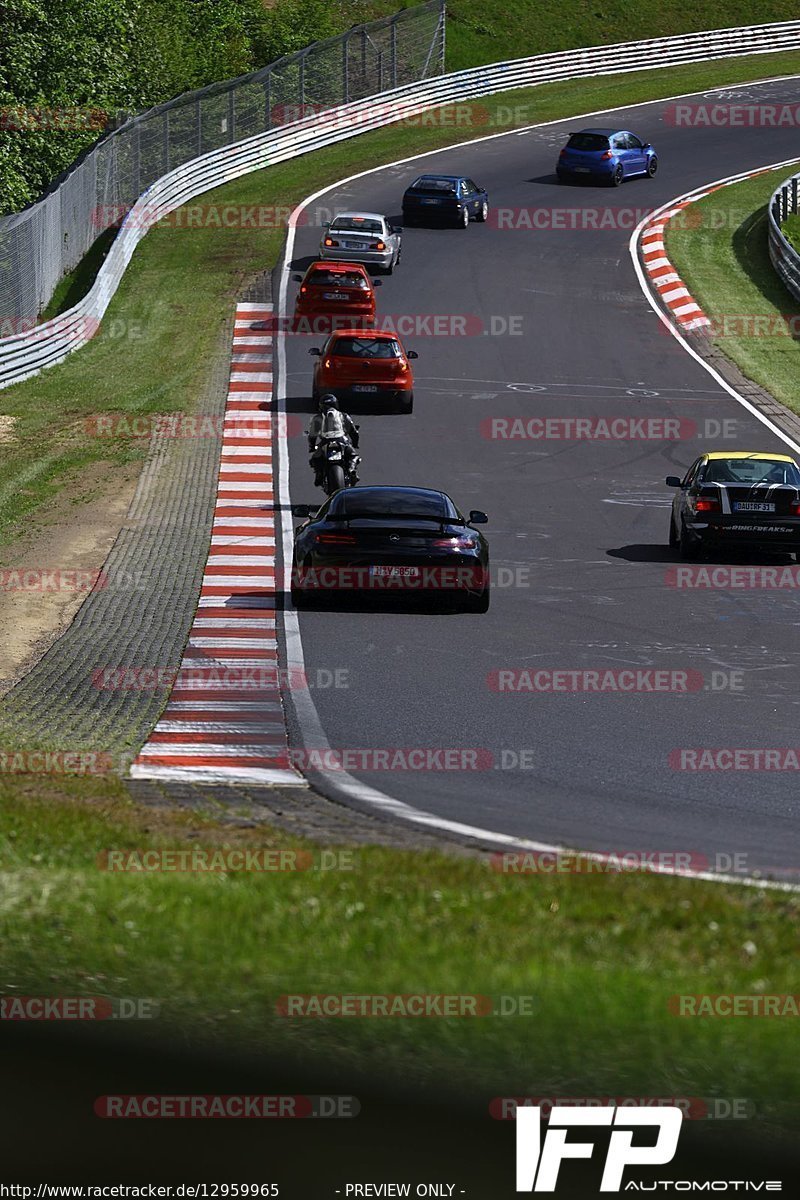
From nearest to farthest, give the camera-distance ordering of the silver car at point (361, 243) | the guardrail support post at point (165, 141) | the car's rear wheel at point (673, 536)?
the car's rear wheel at point (673, 536) → the silver car at point (361, 243) → the guardrail support post at point (165, 141)

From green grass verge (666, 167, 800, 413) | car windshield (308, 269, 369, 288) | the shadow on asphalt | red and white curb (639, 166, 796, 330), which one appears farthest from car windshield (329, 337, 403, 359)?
red and white curb (639, 166, 796, 330)

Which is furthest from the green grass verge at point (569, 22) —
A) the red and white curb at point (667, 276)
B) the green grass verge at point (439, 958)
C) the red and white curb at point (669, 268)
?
the green grass verge at point (439, 958)

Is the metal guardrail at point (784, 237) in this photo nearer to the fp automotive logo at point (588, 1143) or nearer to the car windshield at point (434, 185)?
the car windshield at point (434, 185)

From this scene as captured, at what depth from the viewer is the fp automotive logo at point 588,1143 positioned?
5.45 metres

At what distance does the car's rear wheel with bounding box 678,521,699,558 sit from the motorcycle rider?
14.8ft

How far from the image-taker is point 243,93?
57.0m

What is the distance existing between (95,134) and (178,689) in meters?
42.8

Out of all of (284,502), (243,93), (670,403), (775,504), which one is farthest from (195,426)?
(243,93)

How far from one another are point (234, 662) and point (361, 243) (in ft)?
93.4

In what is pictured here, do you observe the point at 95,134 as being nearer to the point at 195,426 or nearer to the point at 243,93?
the point at 243,93

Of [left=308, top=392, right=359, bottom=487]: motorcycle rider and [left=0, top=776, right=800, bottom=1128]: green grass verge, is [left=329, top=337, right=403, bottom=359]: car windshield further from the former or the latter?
[left=0, top=776, right=800, bottom=1128]: green grass verge

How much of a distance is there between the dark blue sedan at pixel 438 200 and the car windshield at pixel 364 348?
59.4 feet

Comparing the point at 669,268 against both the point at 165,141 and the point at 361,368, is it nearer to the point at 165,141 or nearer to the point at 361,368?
the point at 165,141

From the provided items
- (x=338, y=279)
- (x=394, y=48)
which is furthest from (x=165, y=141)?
(x=338, y=279)
